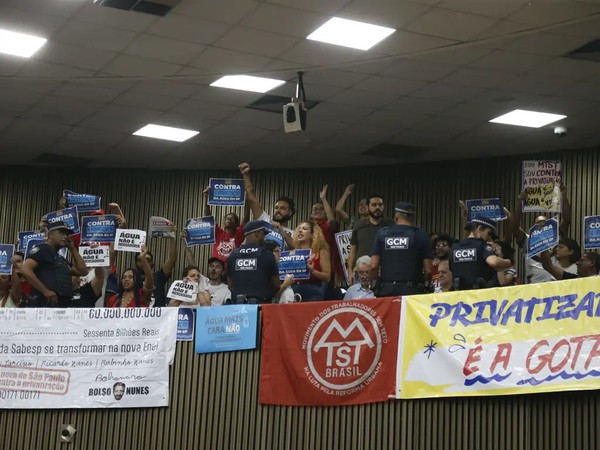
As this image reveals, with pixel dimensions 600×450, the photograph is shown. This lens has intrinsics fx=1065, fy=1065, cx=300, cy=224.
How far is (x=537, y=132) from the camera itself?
1407cm

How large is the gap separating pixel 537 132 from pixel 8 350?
7361mm

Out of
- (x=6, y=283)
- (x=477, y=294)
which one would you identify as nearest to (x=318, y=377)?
(x=477, y=294)

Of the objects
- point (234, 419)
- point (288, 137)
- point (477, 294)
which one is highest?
point (288, 137)

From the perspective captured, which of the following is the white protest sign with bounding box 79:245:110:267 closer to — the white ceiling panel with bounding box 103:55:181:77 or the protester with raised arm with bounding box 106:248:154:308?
the protester with raised arm with bounding box 106:248:154:308

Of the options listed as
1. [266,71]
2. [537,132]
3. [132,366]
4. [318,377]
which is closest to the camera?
[318,377]

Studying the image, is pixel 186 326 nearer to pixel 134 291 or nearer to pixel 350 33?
pixel 134 291

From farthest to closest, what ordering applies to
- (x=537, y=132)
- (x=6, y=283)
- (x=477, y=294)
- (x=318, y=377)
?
(x=537, y=132) < (x=6, y=283) < (x=318, y=377) < (x=477, y=294)

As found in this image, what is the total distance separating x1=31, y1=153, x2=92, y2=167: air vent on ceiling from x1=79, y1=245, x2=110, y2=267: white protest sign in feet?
15.8

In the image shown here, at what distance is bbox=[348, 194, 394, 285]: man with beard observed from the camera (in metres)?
11.4

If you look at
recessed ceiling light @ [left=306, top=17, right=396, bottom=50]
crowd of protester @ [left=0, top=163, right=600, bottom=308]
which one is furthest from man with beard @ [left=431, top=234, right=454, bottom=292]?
recessed ceiling light @ [left=306, top=17, right=396, bottom=50]

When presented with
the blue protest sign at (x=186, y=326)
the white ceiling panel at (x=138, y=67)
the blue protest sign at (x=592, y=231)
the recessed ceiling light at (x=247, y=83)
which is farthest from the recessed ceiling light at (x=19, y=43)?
the blue protest sign at (x=592, y=231)

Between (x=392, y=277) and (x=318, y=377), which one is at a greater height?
(x=392, y=277)

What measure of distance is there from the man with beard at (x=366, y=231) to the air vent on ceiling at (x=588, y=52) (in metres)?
2.57

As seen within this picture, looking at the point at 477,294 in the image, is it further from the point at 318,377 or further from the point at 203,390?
the point at 203,390
